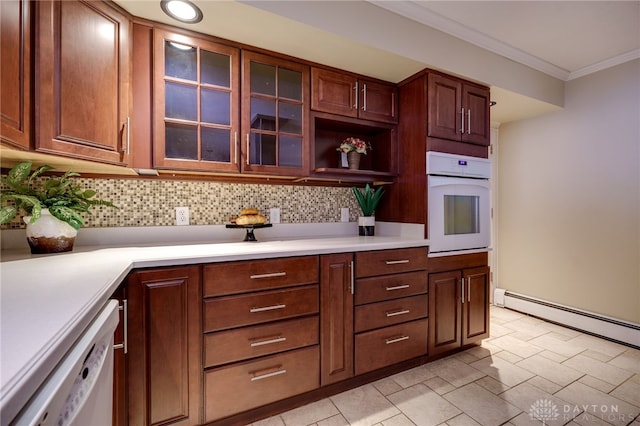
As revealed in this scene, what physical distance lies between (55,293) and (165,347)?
26.0 inches

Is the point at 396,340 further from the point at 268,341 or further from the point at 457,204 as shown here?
the point at 457,204

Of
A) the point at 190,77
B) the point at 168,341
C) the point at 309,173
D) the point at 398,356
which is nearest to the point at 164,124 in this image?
the point at 190,77

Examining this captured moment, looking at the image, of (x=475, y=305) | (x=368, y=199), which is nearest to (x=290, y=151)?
(x=368, y=199)

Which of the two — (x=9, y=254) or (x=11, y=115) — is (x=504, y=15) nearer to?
(x=11, y=115)

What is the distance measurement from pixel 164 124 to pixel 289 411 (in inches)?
71.6

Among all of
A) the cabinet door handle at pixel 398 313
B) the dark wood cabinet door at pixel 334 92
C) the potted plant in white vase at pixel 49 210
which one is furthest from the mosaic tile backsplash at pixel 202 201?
the cabinet door handle at pixel 398 313

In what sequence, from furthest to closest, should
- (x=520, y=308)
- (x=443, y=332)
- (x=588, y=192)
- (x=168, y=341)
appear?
(x=520, y=308) < (x=588, y=192) < (x=443, y=332) < (x=168, y=341)

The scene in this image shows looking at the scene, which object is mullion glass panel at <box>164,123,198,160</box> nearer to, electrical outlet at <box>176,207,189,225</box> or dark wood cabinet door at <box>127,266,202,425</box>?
electrical outlet at <box>176,207,189,225</box>

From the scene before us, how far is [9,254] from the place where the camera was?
134 centimetres

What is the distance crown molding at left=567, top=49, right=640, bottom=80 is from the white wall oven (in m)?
1.45

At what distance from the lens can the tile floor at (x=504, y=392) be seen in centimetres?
152

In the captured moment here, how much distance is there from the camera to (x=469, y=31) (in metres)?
2.09

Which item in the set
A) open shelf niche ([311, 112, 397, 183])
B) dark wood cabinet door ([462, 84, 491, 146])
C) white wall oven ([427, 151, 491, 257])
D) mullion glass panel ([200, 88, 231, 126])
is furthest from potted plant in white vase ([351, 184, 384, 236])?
mullion glass panel ([200, 88, 231, 126])

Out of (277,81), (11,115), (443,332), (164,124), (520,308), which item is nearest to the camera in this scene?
(11,115)
